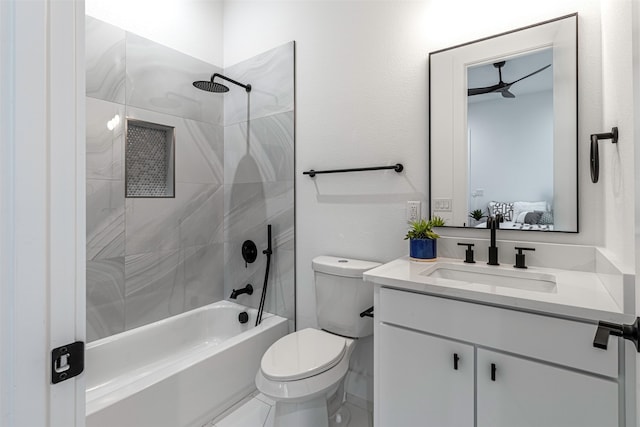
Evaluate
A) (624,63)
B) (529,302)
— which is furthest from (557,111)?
(529,302)

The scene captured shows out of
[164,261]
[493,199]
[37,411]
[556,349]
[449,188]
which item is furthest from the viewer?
[164,261]

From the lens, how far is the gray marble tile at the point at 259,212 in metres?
2.22

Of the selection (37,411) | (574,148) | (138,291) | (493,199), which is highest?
(574,148)

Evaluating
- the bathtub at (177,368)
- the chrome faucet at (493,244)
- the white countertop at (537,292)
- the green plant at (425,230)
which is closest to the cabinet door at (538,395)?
the white countertop at (537,292)

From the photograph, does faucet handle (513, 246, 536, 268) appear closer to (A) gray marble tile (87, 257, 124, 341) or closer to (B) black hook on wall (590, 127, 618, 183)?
(B) black hook on wall (590, 127, 618, 183)

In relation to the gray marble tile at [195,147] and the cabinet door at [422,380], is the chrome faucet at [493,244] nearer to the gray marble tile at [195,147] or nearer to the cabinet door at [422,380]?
the cabinet door at [422,380]

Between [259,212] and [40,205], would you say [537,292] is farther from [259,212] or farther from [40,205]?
[259,212]

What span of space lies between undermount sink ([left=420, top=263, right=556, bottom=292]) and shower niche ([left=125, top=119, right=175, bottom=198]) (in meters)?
1.84

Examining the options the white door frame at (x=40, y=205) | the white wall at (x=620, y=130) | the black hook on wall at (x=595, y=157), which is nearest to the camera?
the white door frame at (x=40, y=205)

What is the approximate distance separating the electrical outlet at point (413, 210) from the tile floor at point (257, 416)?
3.67 ft

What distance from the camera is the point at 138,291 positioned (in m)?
2.08

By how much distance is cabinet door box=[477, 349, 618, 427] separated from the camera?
0.90 meters

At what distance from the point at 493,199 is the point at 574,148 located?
35cm

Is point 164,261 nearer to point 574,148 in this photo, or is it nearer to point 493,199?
point 493,199
